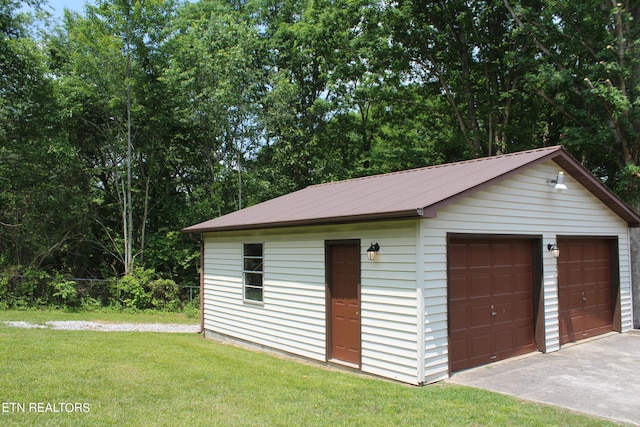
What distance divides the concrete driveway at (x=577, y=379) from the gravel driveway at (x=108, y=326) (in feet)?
25.7

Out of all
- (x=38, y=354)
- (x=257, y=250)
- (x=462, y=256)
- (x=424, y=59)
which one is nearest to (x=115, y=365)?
(x=38, y=354)

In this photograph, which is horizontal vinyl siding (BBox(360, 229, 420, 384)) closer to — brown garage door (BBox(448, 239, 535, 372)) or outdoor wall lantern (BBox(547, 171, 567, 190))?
brown garage door (BBox(448, 239, 535, 372))

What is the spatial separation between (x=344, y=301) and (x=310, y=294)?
0.85 m

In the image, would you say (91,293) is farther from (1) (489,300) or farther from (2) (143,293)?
(1) (489,300)

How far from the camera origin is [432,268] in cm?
689

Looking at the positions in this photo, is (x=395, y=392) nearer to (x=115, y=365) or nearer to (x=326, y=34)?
(x=115, y=365)

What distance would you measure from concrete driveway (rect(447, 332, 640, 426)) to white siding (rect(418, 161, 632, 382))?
0.64 metres

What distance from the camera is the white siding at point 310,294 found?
6.91 m

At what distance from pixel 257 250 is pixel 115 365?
3513mm

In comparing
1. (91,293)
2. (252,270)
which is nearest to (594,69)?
(252,270)

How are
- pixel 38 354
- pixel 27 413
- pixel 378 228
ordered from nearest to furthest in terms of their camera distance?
pixel 27 413, pixel 378 228, pixel 38 354

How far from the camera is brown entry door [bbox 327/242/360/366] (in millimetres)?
7711

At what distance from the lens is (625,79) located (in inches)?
502

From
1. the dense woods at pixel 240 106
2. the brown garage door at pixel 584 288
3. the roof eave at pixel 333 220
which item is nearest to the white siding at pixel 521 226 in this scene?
the brown garage door at pixel 584 288
